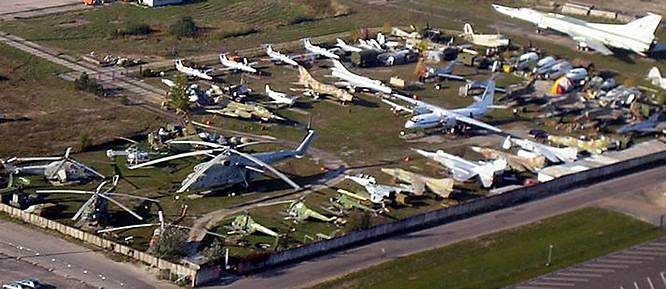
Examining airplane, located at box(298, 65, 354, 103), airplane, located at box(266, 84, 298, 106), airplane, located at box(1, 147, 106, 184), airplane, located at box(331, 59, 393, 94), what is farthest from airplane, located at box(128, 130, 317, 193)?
airplane, located at box(331, 59, 393, 94)

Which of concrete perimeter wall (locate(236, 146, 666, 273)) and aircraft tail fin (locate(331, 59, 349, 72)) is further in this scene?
aircraft tail fin (locate(331, 59, 349, 72))

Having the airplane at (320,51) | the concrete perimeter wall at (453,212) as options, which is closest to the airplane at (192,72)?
the airplane at (320,51)

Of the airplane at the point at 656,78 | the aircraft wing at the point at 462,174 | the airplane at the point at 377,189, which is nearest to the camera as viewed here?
the airplane at the point at 377,189

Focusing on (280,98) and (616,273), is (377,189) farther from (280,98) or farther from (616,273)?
(280,98)

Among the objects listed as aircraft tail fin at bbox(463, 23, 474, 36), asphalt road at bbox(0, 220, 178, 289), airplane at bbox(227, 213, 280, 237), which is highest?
asphalt road at bbox(0, 220, 178, 289)

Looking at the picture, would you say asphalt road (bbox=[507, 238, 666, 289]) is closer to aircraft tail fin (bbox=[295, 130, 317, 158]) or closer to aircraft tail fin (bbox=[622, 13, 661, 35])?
aircraft tail fin (bbox=[295, 130, 317, 158])

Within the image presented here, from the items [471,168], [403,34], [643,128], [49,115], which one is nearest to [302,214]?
[471,168]

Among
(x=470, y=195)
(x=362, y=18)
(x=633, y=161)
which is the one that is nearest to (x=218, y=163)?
(x=470, y=195)

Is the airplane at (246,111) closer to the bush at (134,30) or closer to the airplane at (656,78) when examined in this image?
the bush at (134,30)
